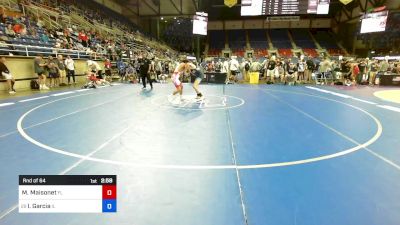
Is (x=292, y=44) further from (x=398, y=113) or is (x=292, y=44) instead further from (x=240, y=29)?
(x=398, y=113)

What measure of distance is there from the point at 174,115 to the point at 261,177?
12.5ft

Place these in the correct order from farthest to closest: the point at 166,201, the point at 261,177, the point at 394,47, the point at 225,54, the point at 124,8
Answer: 1. the point at 225,54
2. the point at 124,8
3. the point at 394,47
4. the point at 261,177
5. the point at 166,201

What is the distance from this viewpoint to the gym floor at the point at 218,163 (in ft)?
8.03

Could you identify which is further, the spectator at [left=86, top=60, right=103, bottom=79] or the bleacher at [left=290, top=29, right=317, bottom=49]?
the bleacher at [left=290, top=29, right=317, bottom=49]

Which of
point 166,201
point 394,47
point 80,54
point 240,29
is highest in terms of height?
point 240,29

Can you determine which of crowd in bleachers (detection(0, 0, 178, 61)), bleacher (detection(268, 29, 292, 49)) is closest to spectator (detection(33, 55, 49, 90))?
crowd in bleachers (detection(0, 0, 178, 61))

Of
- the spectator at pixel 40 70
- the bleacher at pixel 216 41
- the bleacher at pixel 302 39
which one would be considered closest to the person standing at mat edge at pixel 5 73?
the spectator at pixel 40 70

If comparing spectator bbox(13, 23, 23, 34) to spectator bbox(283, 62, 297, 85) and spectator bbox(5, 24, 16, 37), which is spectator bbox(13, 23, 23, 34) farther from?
spectator bbox(283, 62, 297, 85)

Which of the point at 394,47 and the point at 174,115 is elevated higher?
the point at 394,47

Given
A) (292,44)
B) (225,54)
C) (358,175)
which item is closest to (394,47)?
(292,44)

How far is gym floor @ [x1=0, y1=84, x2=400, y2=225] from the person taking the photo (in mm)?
2447

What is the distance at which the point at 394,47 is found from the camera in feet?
94.8

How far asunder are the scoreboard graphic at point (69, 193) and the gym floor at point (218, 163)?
15.8 inches

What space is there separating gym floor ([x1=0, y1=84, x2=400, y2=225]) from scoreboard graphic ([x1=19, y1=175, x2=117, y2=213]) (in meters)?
0.40
